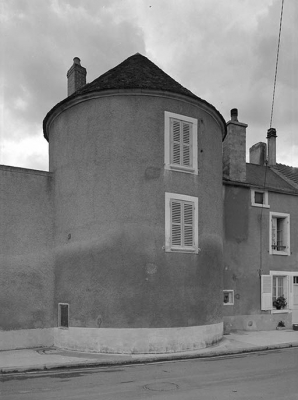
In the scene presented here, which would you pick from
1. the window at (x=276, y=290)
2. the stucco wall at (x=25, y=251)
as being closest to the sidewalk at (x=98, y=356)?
the stucco wall at (x=25, y=251)

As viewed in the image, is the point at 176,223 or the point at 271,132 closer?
the point at 176,223

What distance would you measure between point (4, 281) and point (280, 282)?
38.2 ft

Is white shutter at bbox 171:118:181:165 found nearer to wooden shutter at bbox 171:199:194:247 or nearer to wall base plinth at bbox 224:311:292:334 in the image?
wooden shutter at bbox 171:199:194:247

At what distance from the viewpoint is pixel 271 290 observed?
18656 millimetres

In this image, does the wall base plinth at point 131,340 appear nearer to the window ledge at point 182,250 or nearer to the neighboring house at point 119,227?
the neighboring house at point 119,227

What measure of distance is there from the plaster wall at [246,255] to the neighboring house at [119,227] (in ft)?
8.92

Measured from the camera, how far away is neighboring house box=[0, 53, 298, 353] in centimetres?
1316

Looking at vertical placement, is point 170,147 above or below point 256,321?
above

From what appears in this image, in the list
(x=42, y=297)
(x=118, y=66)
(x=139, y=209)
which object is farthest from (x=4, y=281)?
(x=118, y=66)

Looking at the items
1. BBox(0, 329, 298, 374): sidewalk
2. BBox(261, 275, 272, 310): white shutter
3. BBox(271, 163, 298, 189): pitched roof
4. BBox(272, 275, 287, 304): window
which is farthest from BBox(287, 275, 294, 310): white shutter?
BBox(271, 163, 298, 189): pitched roof

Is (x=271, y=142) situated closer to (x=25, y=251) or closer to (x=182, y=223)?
(x=182, y=223)

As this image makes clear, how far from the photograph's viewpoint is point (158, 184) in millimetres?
13727

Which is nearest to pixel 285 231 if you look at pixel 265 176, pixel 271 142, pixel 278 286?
pixel 278 286

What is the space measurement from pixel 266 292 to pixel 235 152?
5972mm
